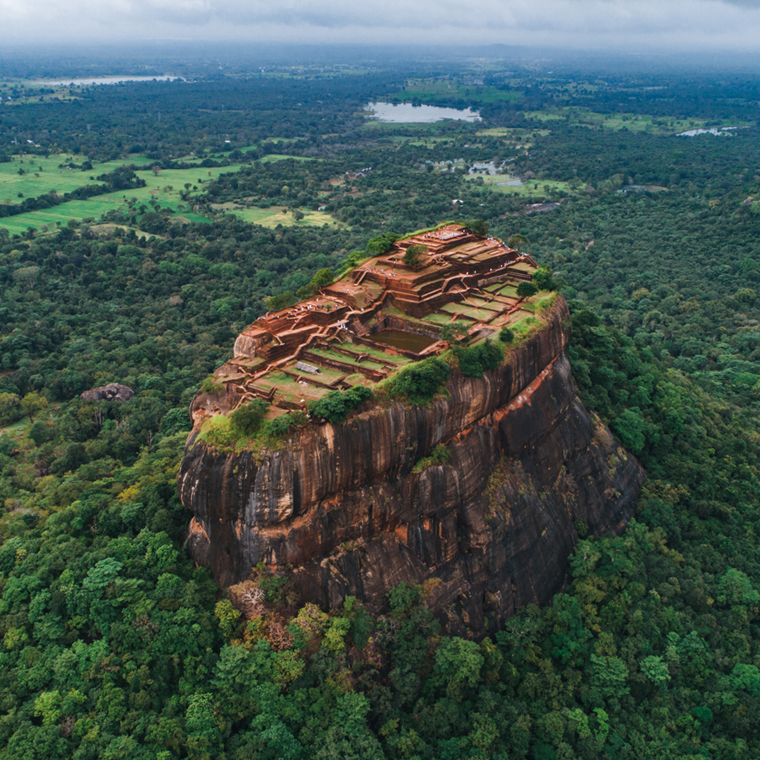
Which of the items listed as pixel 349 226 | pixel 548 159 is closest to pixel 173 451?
pixel 349 226

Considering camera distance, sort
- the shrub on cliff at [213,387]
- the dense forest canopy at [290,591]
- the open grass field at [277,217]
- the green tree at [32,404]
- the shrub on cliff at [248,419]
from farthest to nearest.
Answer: the open grass field at [277,217]
the green tree at [32,404]
the shrub on cliff at [213,387]
the shrub on cliff at [248,419]
the dense forest canopy at [290,591]

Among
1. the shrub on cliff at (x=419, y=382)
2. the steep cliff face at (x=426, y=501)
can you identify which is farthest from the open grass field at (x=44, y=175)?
the shrub on cliff at (x=419, y=382)

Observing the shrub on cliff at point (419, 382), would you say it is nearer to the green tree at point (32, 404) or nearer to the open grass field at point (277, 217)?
the green tree at point (32, 404)

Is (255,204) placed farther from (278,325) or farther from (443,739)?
(443,739)

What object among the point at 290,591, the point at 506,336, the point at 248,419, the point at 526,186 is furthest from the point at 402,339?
the point at 526,186

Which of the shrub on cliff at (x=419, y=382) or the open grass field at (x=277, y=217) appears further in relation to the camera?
the open grass field at (x=277, y=217)

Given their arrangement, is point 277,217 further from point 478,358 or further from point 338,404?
point 338,404

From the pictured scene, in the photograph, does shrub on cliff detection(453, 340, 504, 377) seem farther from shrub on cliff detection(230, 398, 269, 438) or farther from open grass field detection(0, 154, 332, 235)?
open grass field detection(0, 154, 332, 235)
